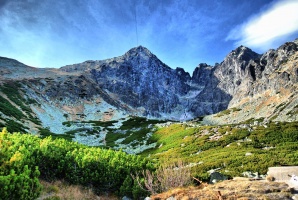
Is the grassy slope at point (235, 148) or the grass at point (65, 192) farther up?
the grassy slope at point (235, 148)

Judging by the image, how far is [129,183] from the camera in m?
18.4

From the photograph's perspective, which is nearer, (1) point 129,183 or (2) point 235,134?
(1) point 129,183

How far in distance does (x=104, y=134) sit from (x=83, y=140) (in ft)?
44.2

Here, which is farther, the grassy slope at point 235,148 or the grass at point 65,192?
the grassy slope at point 235,148

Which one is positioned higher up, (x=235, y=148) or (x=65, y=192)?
(x=235, y=148)

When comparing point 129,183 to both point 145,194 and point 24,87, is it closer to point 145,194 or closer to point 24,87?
point 145,194

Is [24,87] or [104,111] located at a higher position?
[24,87]

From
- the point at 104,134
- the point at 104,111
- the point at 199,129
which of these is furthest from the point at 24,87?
the point at 199,129

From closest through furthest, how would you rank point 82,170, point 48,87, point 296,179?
1. point 296,179
2. point 82,170
3. point 48,87

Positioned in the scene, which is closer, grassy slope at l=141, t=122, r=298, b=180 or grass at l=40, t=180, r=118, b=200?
grass at l=40, t=180, r=118, b=200

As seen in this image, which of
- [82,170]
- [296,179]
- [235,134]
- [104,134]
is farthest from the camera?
[104,134]

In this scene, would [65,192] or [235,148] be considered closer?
[65,192]

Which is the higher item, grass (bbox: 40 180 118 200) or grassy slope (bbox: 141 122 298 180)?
grassy slope (bbox: 141 122 298 180)

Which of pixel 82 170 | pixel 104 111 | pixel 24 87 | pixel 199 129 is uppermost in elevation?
pixel 24 87
